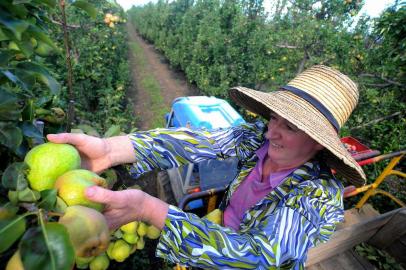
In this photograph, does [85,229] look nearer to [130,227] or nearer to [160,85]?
[130,227]

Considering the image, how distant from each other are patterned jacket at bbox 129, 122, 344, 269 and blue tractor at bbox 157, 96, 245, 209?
1.44m

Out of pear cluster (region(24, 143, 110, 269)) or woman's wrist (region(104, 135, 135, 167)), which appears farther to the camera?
woman's wrist (region(104, 135, 135, 167))

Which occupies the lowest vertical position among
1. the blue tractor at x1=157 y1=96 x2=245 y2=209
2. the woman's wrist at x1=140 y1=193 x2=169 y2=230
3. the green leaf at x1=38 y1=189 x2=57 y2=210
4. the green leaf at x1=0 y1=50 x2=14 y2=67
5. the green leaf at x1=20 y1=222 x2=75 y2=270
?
the blue tractor at x1=157 y1=96 x2=245 y2=209

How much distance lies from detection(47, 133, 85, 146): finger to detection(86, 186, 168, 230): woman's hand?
29 centimetres

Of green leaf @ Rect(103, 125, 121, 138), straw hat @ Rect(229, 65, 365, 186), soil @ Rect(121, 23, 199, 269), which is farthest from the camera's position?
soil @ Rect(121, 23, 199, 269)

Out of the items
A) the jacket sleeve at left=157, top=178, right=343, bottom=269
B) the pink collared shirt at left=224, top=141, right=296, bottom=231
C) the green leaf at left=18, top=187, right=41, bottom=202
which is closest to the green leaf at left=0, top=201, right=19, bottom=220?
the green leaf at left=18, top=187, right=41, bottom=202

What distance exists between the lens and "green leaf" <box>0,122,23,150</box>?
2.62 ft

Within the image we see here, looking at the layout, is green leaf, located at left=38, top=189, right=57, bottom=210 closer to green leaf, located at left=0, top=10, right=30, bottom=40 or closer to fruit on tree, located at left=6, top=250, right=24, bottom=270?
fruit on tree, located at left=6, top=250, right=24, bottom=270

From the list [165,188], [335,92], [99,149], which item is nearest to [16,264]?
[99,149]

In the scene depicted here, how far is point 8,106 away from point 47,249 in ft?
1.47

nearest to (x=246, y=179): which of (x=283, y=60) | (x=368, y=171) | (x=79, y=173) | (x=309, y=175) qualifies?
(x=309, y=175)

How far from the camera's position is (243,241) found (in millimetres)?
1128

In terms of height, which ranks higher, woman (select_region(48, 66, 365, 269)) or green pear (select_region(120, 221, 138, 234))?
woman (select_region(48, 66, 365, 269))

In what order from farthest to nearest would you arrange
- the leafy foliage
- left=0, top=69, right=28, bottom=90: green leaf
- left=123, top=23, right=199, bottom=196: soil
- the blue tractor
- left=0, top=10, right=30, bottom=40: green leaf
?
left=123, top=23, right=199, bottom=196: soil
the leafy foliage
the blue tractor
left=0, top=69, right=28, bottom=90: green leaf
left=0, top=10, right=30, bottom=40: green leaf
